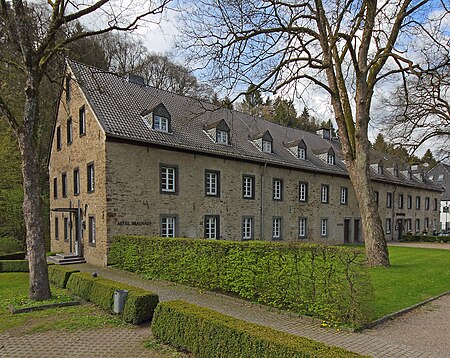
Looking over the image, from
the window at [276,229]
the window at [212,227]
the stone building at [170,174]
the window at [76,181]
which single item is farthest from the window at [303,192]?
the window at [76,181]

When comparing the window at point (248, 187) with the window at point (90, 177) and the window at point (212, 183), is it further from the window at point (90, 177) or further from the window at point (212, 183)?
the window at point (90, 177)

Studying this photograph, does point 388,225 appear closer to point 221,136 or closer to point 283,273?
point 221,136

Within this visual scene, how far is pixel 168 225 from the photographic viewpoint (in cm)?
1719

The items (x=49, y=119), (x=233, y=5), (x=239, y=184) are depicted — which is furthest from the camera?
(x=49, y=119)

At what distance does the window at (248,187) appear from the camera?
2078 cm

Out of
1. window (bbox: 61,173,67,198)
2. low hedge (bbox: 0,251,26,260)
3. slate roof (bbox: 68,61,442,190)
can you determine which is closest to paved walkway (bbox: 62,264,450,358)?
slate roof (bbox: 68,61,442,190)

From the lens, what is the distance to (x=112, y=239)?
15.1m

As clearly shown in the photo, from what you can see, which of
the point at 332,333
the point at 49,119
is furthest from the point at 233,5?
the point at 49,119

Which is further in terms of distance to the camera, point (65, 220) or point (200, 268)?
point (65, 220)

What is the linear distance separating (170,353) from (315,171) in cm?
2094

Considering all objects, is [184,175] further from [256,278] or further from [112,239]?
[256,278]

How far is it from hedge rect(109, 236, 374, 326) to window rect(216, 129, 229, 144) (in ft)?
30.9

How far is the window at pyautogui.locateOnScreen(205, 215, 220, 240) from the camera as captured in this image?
61.9ft

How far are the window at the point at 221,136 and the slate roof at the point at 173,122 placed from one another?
1.35 ft
